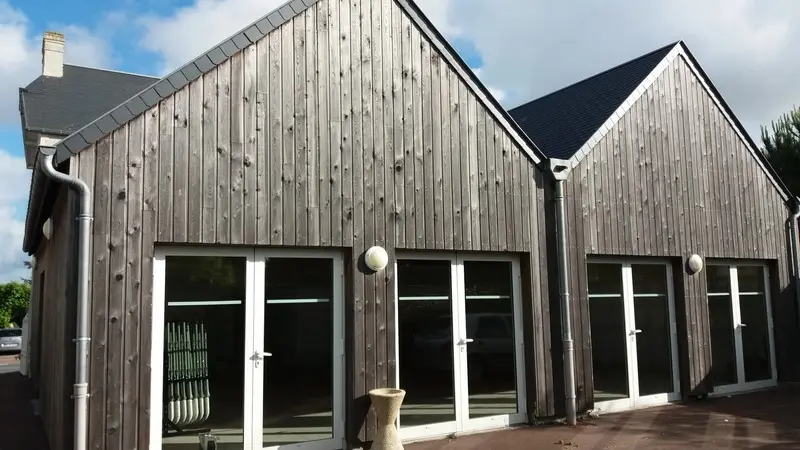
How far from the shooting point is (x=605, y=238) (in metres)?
9.00

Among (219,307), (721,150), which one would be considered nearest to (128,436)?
(219,307)

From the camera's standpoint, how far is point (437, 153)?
755 cm

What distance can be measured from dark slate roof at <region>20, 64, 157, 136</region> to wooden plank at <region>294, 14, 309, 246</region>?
6072mm

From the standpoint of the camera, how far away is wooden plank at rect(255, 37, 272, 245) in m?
6.22

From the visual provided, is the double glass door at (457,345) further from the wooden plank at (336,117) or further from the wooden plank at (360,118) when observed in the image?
the wooden plank at (336,117)

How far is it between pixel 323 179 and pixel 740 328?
324 inches

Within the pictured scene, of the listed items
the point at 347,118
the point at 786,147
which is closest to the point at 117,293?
the point at 347,118

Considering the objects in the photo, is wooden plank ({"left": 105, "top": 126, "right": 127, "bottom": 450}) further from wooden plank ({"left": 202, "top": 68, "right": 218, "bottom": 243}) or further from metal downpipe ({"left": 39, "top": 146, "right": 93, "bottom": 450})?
wooden plank ({"left": 202, "top": 68, "right": 218, "bottom": 243})

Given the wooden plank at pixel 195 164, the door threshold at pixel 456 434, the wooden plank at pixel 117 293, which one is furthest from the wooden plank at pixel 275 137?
the door threshold at pixel 456 434

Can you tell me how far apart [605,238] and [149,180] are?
20.7 ft

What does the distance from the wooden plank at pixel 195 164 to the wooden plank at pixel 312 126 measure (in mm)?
1133

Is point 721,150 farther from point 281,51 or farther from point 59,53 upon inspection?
point 59,53

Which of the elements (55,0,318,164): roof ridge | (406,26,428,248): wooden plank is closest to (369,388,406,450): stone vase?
(406,26,428,248): wooden plank

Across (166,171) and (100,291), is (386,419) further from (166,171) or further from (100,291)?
(166,171)
